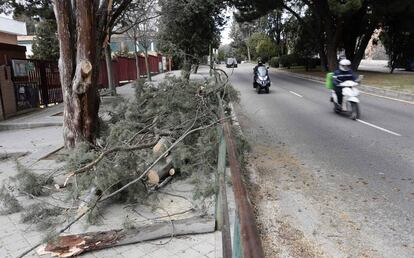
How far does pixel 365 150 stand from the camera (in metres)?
7.93

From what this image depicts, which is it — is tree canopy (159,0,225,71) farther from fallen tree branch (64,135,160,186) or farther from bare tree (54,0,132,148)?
fallen tree branch (64,135,160,186)

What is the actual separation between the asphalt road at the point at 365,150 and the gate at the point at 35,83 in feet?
26.2

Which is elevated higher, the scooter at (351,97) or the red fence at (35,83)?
the red fence at (35,83)

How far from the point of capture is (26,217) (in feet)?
16.1

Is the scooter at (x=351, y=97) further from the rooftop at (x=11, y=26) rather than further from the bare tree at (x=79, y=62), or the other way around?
the rooftop at (x=11, y=26)

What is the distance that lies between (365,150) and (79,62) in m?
5.62

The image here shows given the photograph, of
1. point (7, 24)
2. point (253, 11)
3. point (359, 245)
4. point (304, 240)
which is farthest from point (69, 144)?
point (253, 11)

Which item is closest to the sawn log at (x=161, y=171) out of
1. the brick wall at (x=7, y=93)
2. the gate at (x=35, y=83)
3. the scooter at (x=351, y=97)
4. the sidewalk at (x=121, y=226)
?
the sidewalk at (x=121, y=226)

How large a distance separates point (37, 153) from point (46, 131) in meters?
3.45

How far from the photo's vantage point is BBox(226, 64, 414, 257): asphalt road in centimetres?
463

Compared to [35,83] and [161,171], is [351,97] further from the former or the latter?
[35,83]

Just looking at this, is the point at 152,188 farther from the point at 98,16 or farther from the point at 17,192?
the point at 98,16

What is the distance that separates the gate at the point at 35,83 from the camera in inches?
566

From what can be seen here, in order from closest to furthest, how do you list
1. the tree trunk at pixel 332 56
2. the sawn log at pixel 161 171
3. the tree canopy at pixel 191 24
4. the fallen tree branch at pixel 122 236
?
→ the fallen tree branch at pixel 122 236, the sawn log at pixel 161 171, the tree canopy at pixel 191 24, the tree trunk at pixel 332 56
